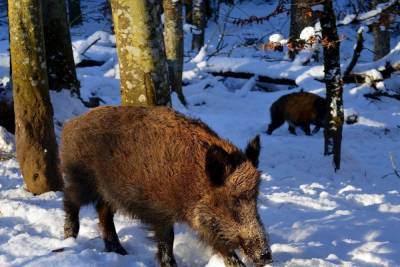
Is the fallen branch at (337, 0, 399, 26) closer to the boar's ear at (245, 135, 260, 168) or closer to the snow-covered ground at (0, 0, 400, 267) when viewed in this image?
the snow-covered ground at (0, 0, 400, 267)

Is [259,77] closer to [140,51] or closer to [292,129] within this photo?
[292,129]

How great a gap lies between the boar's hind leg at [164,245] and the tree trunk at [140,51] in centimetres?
163

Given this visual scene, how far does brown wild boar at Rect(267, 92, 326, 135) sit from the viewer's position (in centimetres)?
1296

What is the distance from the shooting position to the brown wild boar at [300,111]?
12961 mm

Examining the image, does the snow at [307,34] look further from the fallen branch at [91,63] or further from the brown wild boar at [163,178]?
the fallen branch at [91,63]

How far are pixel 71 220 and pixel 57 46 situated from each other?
418 cm

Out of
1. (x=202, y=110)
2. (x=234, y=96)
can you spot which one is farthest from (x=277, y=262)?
(x=234, y=96)

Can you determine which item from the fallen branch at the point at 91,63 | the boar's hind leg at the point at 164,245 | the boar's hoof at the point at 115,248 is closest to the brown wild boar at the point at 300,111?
the fallen branch at the point at 91,63

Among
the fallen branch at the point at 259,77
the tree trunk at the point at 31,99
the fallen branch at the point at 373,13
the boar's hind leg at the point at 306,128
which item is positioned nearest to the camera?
the tree trunk at the point at 31,99

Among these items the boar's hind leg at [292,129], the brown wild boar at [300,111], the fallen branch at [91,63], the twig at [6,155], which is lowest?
the boar's hind leg at [292,129]

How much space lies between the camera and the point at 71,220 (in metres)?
4.49

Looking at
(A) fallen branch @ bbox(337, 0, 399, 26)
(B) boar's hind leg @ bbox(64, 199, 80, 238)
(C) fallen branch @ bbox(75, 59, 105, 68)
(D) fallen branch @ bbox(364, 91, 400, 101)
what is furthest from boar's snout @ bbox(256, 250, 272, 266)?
(C) fallen branch @ bbox(75, 59, 105, 68)

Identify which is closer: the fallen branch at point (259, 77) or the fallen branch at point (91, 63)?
the fallen branch at point (259, 77)

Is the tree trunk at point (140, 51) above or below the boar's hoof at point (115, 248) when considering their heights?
above
